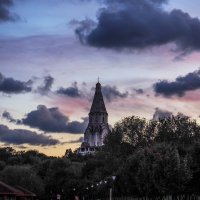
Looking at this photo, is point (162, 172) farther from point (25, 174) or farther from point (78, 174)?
point (78, 174)

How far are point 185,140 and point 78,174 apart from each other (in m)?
36.7

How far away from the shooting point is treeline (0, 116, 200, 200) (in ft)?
314

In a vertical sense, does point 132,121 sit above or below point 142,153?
above

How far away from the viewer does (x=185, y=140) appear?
13375cm

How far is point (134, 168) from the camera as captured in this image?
348 feet

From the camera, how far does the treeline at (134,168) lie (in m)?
95.7

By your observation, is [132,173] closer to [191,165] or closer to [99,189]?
[191,165]

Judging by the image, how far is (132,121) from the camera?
151750 millimetres

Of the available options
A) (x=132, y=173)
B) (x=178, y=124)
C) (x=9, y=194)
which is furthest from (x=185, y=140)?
(x=9, y=194)

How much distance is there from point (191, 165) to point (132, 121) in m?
56.4

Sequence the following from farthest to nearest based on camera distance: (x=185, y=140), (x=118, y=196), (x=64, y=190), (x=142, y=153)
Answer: (x=64, y=190) → (x=185, y=140) → (x=118, y=196) → (x=142, y=153)

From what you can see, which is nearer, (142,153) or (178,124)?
(142,153)

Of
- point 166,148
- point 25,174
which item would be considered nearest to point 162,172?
point 166,148

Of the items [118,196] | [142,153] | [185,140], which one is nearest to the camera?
[142,153]
